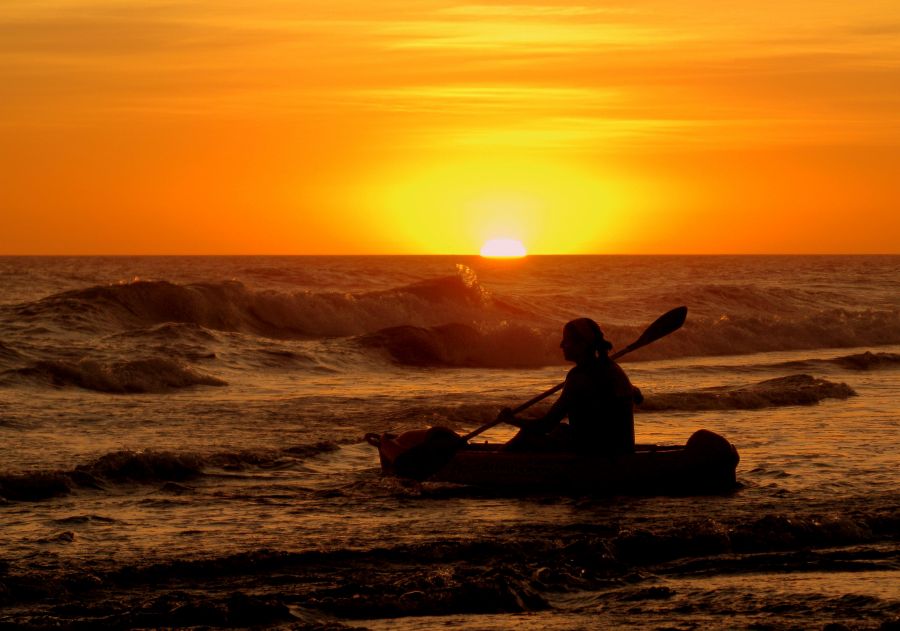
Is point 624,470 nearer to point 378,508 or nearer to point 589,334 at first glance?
point 589,334

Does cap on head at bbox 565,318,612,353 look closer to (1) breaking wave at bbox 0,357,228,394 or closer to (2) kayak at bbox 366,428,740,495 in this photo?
(2) kayak at bbox 366,428,740,495

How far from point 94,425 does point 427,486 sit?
4.73 metres

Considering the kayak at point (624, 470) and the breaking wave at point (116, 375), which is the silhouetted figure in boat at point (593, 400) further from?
the breaking wave at point (116, 375)

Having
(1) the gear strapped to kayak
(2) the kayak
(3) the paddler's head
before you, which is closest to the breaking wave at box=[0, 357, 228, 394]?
(1) the gear strapped to kayak

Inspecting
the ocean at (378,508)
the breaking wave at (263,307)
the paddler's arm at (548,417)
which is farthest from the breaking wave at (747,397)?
the breaking wave at (263,307)

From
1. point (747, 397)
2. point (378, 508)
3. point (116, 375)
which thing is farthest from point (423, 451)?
point (116, 375)

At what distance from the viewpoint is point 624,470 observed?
30.3 ft

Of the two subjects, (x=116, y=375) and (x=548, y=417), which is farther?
(x=116, y=375)

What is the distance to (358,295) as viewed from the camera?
3319 cm

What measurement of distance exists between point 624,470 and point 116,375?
9.51 metres

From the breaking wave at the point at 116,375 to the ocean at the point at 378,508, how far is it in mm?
47

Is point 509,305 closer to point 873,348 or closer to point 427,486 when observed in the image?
point 873,348

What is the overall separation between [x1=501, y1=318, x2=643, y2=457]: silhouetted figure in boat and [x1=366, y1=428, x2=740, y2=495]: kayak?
14 cm

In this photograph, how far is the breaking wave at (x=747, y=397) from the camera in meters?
15.2
